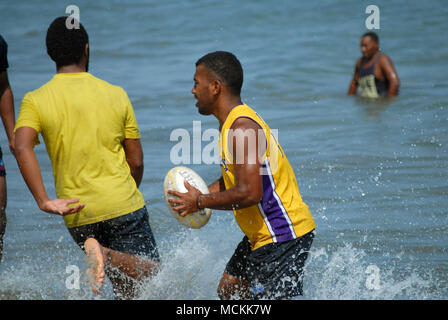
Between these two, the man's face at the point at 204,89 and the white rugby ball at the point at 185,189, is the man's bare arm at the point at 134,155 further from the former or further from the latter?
the man's face at the point at 204,89

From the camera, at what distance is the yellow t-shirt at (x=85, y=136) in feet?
13.1

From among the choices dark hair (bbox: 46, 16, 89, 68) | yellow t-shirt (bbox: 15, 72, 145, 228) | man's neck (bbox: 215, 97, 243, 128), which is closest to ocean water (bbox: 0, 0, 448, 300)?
yellow t-shirt (bbox: 15, 72, 145, 228)

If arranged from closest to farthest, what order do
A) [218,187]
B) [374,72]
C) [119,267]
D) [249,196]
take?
1. [249,196]
2. [119,267]
3. [218,187]
4. [374,72]

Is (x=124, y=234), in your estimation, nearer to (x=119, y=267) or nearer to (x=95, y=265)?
(x=119, y=267)

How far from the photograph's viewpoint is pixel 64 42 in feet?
13.3

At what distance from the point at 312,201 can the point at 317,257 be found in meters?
1.49

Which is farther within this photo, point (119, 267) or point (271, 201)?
point (119, 267)

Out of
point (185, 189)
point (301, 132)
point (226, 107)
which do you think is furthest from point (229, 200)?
point (301, 132)

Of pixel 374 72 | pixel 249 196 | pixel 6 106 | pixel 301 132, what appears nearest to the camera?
pixel 249 196

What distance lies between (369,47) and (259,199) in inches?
395

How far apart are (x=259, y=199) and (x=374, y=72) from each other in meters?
10.1

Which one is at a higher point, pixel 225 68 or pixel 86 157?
pixel 225 68

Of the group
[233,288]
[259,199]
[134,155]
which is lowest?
[233,288]

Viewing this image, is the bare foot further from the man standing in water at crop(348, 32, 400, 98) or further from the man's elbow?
the man standing in water at crop(348, 32, 400, 98)
